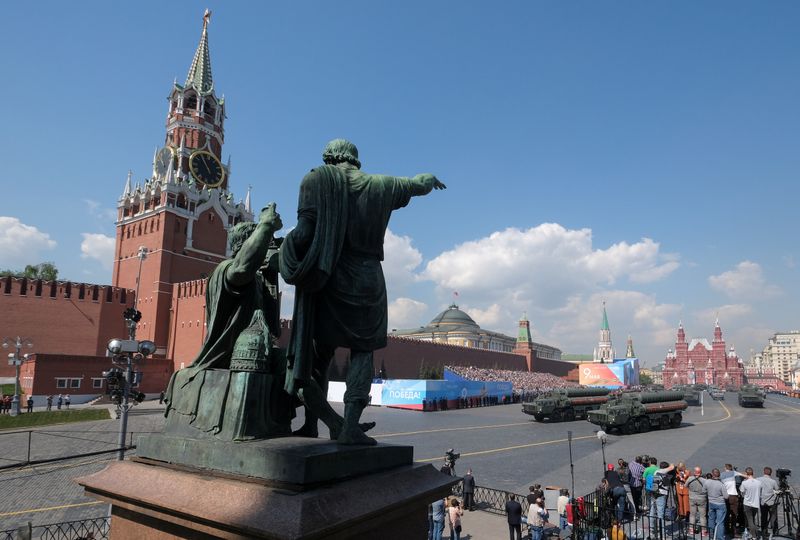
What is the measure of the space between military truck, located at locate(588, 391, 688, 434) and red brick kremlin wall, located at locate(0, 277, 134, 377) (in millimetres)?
37383

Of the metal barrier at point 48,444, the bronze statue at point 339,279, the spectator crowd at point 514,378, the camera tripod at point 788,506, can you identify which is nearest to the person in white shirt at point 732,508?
the camera tripod at point 788,506

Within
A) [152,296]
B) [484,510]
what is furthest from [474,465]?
[152,296]

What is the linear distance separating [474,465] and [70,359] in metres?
29.5

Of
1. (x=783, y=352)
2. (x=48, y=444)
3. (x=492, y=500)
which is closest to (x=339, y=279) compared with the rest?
(x=492, y=500)

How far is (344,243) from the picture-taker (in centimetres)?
314

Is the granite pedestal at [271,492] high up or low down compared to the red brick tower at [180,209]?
down

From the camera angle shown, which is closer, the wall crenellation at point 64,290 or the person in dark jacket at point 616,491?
the person in dark jacket at point 616,491

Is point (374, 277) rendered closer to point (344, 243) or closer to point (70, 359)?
point (344, 243)

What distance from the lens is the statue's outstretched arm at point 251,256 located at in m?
3.16

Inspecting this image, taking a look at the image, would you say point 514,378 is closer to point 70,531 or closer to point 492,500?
point 492,500

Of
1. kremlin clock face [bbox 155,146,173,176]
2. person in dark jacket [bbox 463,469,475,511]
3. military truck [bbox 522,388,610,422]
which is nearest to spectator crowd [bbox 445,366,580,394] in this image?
military truck [bbox 522,388,610,422]

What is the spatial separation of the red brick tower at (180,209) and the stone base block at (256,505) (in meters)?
43.9

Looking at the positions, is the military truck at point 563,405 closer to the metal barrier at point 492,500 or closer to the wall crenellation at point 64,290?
the metal barrier at point 492,500

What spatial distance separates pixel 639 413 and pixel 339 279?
24.9 meters
